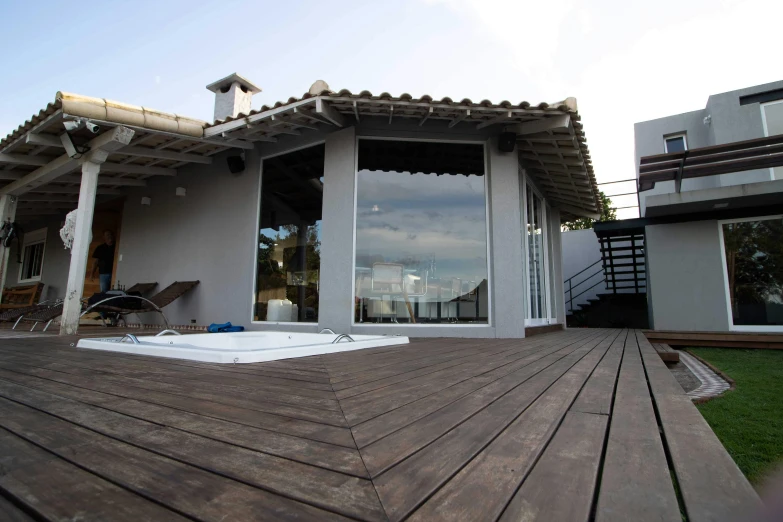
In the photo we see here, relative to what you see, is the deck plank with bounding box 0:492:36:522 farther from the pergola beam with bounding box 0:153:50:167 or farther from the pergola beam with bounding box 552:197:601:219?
the pergola beam with bounding box 552:197:601:219

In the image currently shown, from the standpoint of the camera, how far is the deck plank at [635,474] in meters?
0.66

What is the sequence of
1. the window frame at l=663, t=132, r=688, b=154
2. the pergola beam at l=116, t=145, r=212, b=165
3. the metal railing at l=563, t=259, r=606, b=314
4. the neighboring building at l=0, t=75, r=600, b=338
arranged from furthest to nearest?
1. the metal railing at l=563, t=259, r=606, b=314
2. the window frame at l=663, t=132, r=688, b=154
3. the pergola beam at l=116, t=145, r=212, b=165
4. the neighboring building at l=0, t=75, r=600, b=338

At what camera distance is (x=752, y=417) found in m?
2.14

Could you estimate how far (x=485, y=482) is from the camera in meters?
0.76

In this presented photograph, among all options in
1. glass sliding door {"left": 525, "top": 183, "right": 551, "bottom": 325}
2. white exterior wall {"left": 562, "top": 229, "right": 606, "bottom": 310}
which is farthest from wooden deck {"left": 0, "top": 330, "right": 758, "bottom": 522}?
white exterior wall {"left": 562, "top": 229, "right": 606, "bottom": 310}

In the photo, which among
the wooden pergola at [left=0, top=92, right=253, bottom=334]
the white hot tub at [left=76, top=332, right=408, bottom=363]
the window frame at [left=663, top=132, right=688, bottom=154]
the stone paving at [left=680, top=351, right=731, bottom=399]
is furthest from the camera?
the window frame at [left=663, top=132, right=688, bottom=154]

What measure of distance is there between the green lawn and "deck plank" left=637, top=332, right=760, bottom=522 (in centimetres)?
6

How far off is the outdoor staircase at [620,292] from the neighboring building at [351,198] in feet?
13.1

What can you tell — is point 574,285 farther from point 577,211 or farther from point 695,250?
point 695,250

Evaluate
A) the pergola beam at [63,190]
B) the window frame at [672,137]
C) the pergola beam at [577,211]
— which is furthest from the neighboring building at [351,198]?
the window frame at [672,137]

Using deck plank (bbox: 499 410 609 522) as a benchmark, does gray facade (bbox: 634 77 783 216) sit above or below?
above

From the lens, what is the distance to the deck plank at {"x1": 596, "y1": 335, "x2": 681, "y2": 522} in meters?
0.66

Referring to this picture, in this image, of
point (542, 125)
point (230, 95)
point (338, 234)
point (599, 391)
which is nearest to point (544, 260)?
point (542, 125)

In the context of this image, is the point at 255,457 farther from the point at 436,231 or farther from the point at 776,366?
the point at 776,366
